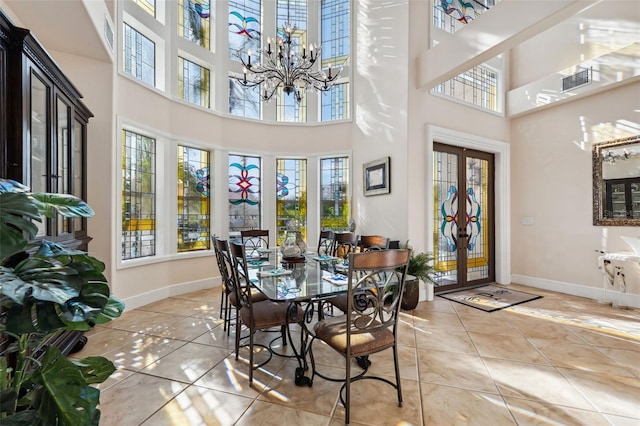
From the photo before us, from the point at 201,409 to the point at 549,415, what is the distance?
2.19m

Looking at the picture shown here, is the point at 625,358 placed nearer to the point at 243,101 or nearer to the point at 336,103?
the point at 336,103

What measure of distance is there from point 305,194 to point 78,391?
4842mm

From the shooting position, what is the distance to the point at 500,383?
2.12 m

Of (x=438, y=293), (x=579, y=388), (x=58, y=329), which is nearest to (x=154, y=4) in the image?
(x=58, y=329)

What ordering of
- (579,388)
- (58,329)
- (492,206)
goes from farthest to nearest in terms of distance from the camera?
(492,206) < (579,388) < (58,329)

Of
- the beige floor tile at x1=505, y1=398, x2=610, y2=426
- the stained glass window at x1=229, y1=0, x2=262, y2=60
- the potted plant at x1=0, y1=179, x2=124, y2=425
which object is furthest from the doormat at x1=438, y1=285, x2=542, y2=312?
the stained glass window at x1=229, y1=0, x2=262, y2=60

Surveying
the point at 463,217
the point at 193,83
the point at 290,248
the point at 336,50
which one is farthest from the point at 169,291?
the point at 336,50

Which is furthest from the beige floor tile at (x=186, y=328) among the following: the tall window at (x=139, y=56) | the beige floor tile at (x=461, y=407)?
the tall window at (x=139, y=56)

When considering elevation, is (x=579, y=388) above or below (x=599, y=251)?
below

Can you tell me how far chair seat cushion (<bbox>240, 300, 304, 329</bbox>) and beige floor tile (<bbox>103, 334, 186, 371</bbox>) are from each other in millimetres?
884

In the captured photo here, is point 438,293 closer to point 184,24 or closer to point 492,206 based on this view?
point 492,206

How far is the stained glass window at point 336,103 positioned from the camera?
5621mm

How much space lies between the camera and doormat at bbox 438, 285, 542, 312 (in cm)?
389

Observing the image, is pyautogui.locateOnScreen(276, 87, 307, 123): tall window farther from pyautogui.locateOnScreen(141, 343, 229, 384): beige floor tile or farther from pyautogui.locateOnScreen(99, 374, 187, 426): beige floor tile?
pyautogui.locateOnScreen(99, 374, 187, 426): beige floor tile
